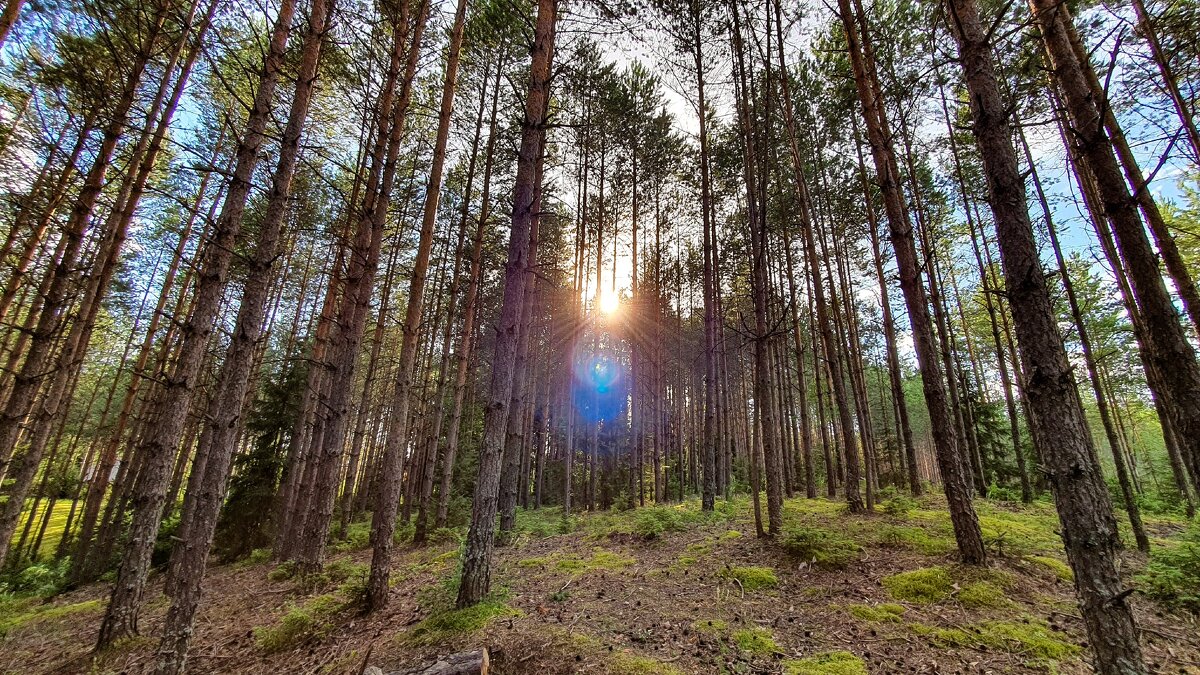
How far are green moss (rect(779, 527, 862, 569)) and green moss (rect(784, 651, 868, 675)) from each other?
2.46m

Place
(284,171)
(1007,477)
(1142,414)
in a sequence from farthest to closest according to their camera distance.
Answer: (1142,414)
(1007,477)
(284,171)

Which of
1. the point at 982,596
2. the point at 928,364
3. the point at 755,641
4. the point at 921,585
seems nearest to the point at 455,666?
the point at 755,641

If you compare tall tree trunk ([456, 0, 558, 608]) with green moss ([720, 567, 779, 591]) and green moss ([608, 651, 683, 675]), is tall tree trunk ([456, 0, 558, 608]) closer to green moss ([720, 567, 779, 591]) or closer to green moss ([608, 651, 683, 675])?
green moss ([608, 651, 683, 675])

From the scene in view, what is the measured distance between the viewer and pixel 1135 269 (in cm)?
374

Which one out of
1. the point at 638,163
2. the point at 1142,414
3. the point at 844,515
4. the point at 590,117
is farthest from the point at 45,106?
the point at 1142,414

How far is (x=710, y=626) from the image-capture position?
4.46 meters

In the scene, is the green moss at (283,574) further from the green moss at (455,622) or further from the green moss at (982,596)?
the green moss at (982,596)

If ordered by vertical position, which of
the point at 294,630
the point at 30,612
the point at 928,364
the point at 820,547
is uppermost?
the point at 928,364

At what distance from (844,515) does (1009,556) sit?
3401 millimetres

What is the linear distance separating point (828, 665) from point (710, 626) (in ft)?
4.01

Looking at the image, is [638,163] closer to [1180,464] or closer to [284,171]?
[284,171]

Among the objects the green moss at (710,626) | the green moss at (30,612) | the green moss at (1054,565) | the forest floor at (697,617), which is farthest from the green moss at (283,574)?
the green moss at (1054,565)

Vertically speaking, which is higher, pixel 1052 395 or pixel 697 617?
pixel 1052 395

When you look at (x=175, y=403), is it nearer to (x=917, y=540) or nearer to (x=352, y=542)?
(x=352, y=542)
